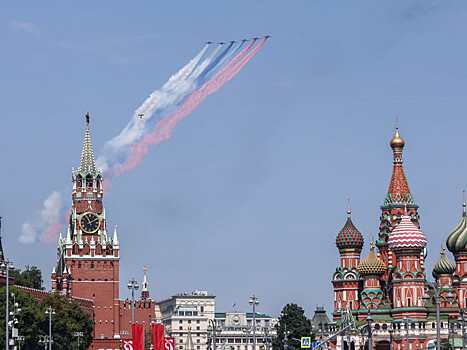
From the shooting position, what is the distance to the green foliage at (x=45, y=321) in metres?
140

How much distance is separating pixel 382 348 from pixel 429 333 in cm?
1009

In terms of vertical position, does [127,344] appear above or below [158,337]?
below

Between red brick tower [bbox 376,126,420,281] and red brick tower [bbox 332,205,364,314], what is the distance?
3.93 meters

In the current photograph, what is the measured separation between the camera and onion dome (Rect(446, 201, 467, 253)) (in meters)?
192

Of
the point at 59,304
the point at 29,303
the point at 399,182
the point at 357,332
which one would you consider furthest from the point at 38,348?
the point at 399,182

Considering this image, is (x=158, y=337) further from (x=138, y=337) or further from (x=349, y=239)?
(x=349, y=239)

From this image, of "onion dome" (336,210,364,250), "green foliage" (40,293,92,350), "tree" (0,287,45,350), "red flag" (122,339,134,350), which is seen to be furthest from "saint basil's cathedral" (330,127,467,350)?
"red flag" (122,339,134,350)

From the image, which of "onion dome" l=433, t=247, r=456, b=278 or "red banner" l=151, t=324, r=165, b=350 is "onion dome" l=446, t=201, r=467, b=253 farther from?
"red banner" l=151, t=324, r=165, b=350

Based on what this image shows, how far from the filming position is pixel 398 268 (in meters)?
186

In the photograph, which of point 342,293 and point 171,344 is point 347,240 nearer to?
point 342,293

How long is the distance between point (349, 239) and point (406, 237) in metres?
13.3

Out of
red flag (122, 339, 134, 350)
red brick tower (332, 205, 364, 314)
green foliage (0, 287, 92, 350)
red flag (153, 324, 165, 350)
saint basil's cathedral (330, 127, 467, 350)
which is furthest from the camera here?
red brick tower (332, 205, 364, 314)

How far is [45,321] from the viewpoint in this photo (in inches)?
6107

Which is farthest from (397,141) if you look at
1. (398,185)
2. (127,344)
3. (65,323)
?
(127,344)
